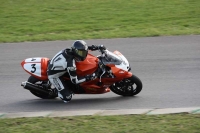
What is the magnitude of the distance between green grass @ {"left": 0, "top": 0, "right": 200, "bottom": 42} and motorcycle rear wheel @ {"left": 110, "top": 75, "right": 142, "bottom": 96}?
501 cm

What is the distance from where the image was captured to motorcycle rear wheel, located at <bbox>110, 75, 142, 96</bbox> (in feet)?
33.2

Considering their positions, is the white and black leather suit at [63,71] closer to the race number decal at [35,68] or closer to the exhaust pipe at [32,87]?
the race number decal at [35,68]

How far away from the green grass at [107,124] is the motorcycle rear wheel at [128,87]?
1.40 m

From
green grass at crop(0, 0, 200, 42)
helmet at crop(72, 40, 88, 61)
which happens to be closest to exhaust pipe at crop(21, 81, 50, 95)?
helmet at crop(72, 40, 88, 61)

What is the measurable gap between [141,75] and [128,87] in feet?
5.36

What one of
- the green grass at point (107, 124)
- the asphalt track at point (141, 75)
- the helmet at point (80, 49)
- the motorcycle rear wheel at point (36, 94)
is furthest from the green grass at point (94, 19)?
the green grass at point (107, 124)

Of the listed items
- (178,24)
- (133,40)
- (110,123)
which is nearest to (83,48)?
(110,123)

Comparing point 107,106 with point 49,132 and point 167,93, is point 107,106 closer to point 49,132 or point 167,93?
point 167,93

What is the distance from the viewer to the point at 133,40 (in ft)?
48.4

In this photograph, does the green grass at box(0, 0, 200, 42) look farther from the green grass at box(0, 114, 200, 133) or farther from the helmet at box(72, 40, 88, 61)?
the green grass at box(0, 114, 200, 133)

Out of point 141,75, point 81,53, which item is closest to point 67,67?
point 81,53

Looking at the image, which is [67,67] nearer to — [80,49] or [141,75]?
[80,49]

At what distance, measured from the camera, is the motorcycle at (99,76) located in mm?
10000

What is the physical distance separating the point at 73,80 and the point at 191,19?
840 cm
